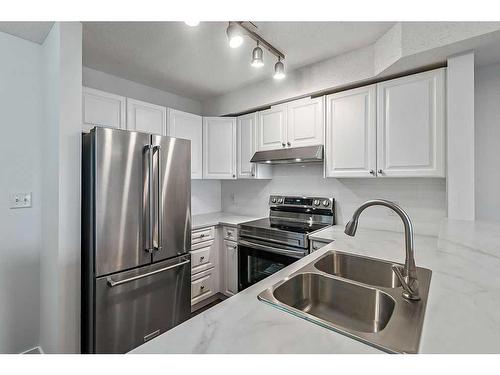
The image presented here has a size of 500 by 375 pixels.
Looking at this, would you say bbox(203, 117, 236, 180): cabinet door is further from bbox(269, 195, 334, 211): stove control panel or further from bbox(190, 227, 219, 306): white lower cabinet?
bbox(190, 227, 219, 306): white lower cabinet

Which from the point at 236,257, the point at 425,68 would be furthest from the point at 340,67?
the point at 236,257

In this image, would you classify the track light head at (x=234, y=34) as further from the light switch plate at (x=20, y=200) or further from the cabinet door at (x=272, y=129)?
the light switch plate at (x=20, y=200)

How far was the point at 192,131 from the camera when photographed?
2.93 m

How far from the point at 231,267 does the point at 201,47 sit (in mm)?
2109

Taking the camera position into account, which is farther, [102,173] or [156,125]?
[156,125]

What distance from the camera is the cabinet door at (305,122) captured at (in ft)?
7.77

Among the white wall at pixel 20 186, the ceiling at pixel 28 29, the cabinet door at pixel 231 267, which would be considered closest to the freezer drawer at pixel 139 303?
the cabinet door at pixel 231 267

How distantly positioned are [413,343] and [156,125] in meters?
→ 2.61

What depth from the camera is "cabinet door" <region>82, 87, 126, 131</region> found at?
2.07 m

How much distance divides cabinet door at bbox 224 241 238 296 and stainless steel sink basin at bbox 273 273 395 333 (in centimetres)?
157

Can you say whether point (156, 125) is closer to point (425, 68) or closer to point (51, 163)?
point (51, 163)

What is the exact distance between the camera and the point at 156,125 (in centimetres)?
257

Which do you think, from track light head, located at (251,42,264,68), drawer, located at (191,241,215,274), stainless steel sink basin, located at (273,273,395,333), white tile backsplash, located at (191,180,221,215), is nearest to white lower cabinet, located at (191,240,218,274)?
drawer, located at (191,241,215,274)
